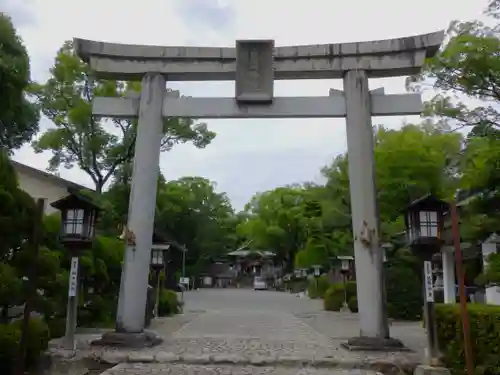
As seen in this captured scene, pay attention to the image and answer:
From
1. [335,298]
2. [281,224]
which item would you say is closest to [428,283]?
[335,298]

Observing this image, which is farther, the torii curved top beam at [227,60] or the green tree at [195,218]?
the green tree at [195,218]

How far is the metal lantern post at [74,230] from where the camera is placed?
9.73 m

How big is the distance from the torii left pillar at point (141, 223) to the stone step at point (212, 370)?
1710 millimetres

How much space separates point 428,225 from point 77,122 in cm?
2151

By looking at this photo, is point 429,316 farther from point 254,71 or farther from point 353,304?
point 353,304

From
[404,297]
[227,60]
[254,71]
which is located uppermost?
[227,60]

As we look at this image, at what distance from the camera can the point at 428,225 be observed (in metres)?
9.09

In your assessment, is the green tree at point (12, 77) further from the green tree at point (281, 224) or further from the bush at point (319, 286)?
the green tree at point (281, 224)

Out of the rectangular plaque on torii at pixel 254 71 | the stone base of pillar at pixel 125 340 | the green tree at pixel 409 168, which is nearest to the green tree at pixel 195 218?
the green tree at pixel 409 168

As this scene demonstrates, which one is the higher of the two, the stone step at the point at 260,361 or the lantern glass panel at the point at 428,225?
the lantern glass panel at the point at 428,225

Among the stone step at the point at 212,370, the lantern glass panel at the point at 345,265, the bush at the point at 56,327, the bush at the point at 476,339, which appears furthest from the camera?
the lantern glass panel at the point at 345,265

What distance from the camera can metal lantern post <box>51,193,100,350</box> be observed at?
973 cm

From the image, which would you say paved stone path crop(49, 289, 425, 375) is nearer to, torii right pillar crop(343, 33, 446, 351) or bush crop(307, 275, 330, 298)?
torii right pillar crop(343, 33, 446, 351)

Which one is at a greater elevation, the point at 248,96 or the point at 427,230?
the point at 248,96
